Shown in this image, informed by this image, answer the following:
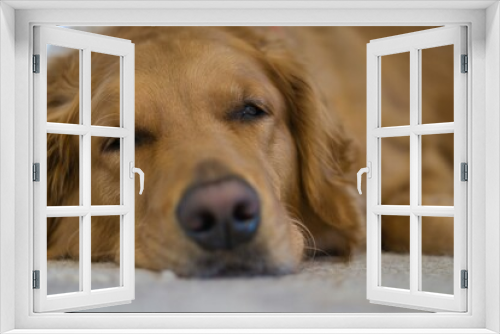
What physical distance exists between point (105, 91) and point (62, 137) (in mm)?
351

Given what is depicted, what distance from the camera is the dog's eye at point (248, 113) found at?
3.37m

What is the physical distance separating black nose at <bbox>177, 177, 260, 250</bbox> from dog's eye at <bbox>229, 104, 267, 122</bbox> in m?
0.43

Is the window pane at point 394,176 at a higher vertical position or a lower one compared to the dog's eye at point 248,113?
lower

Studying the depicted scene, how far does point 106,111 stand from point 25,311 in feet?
3.91

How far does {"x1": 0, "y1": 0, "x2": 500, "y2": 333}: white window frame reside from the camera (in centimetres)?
191

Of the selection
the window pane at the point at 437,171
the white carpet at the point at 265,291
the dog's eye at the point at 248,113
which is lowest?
the white carpet at the point at 265,291

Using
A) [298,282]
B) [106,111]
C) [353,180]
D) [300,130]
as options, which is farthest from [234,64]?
[298,282]

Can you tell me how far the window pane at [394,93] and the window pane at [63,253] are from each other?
2.35m

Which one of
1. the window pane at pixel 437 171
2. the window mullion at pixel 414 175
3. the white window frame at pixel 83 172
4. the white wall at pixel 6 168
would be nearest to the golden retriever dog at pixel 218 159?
the window pane at pixel 437 171

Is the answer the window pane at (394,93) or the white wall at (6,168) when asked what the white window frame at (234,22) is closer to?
the white wall at (6,168)

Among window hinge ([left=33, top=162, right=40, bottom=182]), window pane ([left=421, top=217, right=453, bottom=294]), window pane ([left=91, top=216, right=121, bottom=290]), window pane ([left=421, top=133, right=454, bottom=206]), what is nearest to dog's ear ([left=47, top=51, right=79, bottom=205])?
window pane ([left=91, top=216, right=121, bottom=290])

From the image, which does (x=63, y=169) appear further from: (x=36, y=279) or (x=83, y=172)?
(x=36, y=279)

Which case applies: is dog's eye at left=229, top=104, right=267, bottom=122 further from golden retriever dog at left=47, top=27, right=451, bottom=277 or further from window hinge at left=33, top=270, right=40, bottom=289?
window hinge at left=33, top=270, right=40, bottom=289

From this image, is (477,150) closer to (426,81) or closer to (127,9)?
(127,9)
